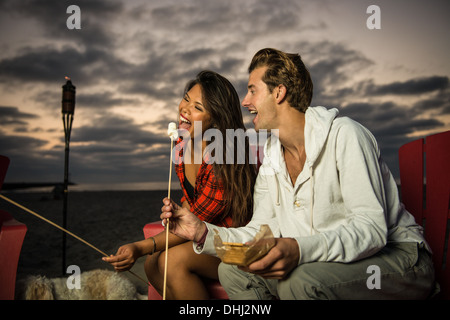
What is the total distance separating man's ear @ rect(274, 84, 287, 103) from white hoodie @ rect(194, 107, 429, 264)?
0.20 metres

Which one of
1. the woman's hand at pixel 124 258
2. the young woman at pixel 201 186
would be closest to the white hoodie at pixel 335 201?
the young woman at pixel 201 186

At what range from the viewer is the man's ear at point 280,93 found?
1.84 meters

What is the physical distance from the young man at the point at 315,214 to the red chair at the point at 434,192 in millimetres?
332

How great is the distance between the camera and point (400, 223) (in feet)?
5.01

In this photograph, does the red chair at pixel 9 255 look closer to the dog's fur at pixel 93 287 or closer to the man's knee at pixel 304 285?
the dog's fur at pixel 93 287

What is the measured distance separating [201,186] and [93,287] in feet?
Answer: 4.60

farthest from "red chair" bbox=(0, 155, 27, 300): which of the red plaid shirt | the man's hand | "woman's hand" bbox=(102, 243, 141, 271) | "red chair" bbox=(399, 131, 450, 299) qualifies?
"red chair" bbox=(399, 131, 450, 299)

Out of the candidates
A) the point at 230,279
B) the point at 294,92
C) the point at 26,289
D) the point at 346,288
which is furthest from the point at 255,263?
the point at 26,289

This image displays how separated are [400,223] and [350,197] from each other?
31 cm

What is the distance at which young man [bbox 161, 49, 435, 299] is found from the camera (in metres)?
1.27

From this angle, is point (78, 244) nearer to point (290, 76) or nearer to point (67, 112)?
point (67, 112)

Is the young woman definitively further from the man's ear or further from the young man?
the man's ear

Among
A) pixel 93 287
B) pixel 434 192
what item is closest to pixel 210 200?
pixel 434 192
